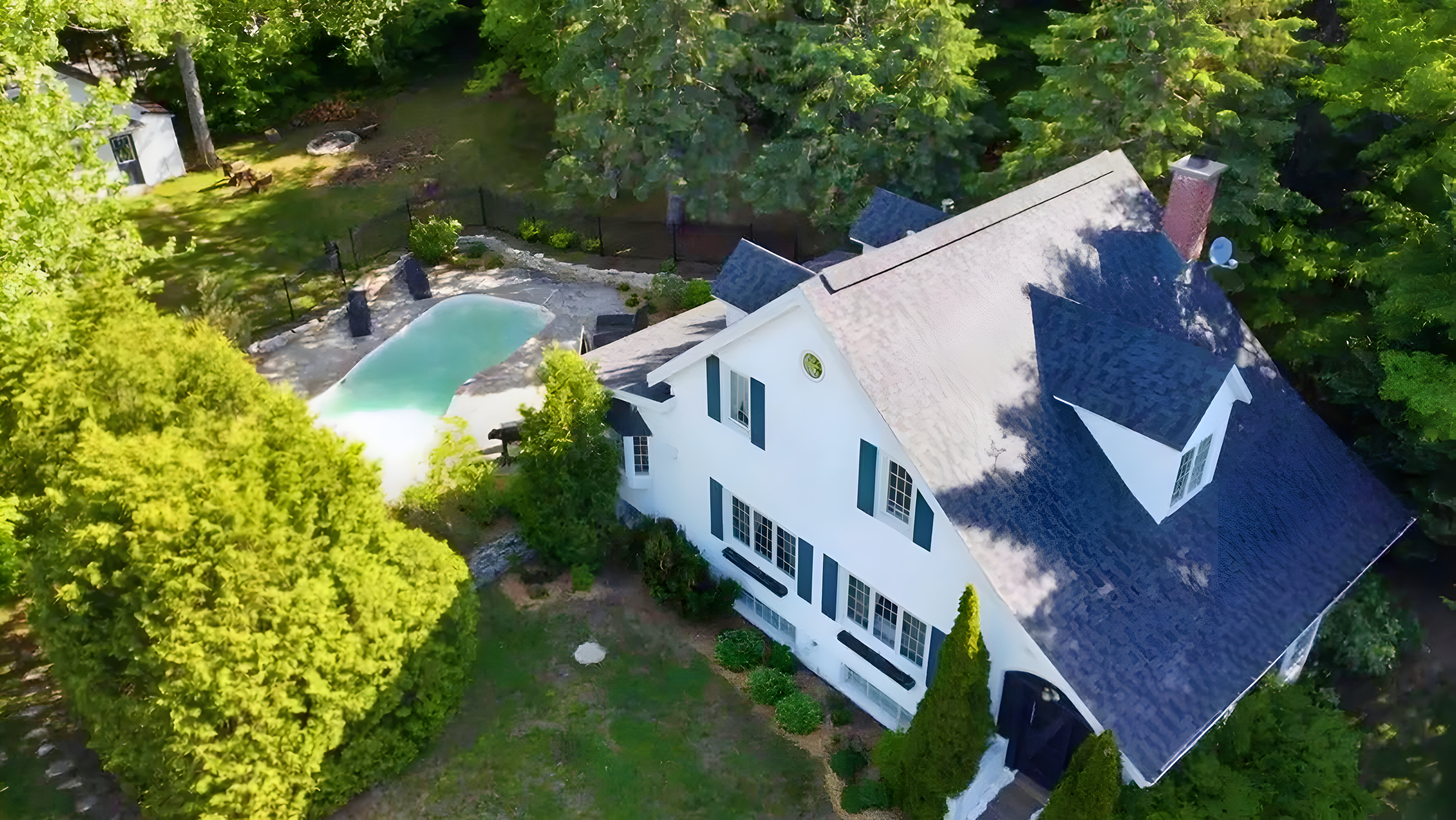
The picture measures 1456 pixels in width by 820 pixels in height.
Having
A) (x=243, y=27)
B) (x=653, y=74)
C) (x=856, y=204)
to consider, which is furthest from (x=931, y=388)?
(x=243, y=27)

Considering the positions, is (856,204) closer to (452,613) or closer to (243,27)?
(452,613)

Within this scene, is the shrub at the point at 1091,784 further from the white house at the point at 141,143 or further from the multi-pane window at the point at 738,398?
the white house at the point at 141,143

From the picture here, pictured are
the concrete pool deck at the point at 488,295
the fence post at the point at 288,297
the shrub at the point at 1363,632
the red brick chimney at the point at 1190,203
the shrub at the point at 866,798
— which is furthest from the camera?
the fence post at the point at 288,297

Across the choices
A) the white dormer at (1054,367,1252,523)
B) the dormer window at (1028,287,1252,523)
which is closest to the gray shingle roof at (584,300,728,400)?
the dormer window at (1028,287,1252,523)

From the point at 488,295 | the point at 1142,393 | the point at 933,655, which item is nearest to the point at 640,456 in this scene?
the point at 933,655

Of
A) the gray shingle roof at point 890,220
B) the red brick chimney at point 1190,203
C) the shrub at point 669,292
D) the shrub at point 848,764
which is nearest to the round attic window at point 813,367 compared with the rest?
the gray shingle roof at point 890,220

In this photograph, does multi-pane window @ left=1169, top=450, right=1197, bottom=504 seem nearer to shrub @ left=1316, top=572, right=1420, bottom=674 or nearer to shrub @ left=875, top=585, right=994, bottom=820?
shrub @ left=875, top=585, right=994, bottom=820
